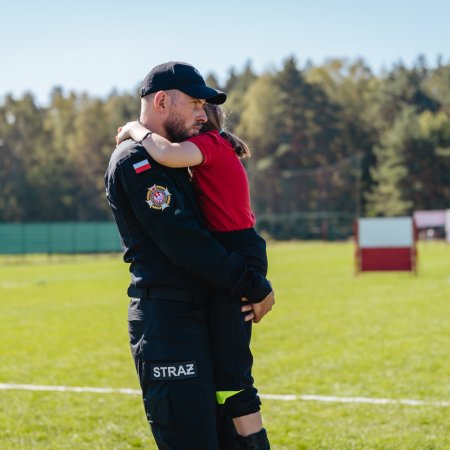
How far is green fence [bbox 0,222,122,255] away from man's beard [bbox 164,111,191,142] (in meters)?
46.5

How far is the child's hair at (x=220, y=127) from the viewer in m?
3.83

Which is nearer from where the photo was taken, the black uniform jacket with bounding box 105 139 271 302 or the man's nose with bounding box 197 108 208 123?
the black uniform jacket with bounding box 105 139 271 302

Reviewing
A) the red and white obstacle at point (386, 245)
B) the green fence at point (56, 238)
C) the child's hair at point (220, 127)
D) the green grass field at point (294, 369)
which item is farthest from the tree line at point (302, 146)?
the child's hair at point (220, 127)

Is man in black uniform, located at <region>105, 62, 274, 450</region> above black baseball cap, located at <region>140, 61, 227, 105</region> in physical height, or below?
below

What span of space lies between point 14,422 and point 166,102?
153 inches

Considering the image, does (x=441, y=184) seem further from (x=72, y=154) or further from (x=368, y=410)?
(x=368, y=410)

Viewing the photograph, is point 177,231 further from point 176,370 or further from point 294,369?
point 294,369

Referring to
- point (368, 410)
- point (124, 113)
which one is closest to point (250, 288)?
point (368, 410)

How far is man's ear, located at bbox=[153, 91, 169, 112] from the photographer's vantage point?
3.68 m

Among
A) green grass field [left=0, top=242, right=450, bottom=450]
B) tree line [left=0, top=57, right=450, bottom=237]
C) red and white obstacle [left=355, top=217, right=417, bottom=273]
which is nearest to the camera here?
green grass field [left=0, top=242, right=450, bottom=450]

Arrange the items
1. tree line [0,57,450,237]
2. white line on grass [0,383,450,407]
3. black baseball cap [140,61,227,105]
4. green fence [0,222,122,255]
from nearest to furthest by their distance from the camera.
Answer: black baseball cap [140,61,227,105], white line on grass [0,383,450,407], green fence [0,222,122,255], tree line [0,57,450,237]

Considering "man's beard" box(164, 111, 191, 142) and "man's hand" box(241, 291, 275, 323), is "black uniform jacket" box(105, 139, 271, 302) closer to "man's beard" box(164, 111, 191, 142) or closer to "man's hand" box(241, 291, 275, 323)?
"man's hand" box(241, 291, 275, 323)

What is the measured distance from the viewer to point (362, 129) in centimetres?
8488

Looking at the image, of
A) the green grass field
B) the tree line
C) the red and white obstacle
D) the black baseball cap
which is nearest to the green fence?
the tree line
